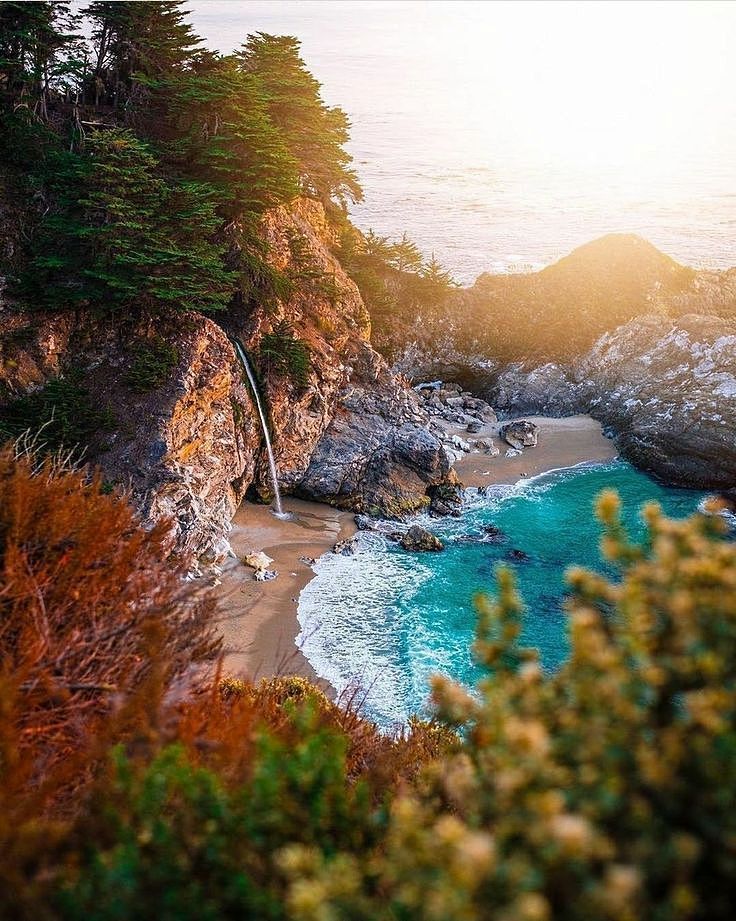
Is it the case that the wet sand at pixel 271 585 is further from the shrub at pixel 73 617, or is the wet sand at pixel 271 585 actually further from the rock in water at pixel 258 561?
the shrub at pixel 73 617

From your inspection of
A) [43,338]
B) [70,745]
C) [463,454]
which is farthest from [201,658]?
[463,454]

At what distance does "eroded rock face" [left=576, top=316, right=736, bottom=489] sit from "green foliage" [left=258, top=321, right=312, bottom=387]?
15117 mm

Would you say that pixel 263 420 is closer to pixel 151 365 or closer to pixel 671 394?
pixel 151 365

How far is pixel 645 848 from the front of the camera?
2432 millimetres

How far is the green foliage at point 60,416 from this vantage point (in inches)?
680

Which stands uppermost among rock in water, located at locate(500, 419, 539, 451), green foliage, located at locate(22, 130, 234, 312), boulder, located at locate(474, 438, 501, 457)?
green foliage, located at locate(22, 130, 234, 312)

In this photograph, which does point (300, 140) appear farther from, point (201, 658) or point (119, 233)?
point (201, 658)

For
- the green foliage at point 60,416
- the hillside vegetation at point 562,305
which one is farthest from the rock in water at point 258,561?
the hillside vegetation at point 562,305

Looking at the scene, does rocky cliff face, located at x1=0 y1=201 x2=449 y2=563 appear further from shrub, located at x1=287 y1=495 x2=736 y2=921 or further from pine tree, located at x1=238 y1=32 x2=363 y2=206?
shrub, located at x1=287 y1=495 x2=736 y2=921

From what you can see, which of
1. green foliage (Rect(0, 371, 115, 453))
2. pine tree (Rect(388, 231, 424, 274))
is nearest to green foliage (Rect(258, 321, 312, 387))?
green foliage (Rect(0, 371, 115, 453))

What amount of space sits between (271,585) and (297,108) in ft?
59.9

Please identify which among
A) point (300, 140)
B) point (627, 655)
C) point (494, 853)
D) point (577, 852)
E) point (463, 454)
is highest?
point (300, 140)

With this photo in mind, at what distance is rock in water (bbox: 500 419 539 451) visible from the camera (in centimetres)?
3045

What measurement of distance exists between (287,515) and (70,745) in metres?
17.1
